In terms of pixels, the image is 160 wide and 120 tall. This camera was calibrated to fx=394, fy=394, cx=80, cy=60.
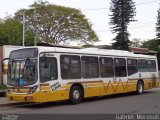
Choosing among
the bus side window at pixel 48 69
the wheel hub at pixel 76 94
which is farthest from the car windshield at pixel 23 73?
the wheel hub at pixel 76 94

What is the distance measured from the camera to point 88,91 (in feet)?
66.1

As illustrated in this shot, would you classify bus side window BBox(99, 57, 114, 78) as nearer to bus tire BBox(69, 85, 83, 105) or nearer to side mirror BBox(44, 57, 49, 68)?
bus tire BBox(69, 85, 83, 105)

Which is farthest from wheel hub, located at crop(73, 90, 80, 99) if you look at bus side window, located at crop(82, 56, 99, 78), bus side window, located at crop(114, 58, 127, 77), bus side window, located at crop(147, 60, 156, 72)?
bus side window, located at crop(147, 60, 156, 72)

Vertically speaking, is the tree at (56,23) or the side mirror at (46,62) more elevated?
the tree at (56,23)

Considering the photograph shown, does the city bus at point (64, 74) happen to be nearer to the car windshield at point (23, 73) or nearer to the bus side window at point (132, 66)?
the car windshield at point (23, 73)

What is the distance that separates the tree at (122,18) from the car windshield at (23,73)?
144 ft

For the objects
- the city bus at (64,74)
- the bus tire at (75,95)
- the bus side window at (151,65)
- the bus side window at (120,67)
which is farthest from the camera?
the bus side window at (151,65)

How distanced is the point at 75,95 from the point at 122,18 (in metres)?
43.4

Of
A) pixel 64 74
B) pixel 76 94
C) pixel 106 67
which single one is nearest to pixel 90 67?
pixel 106 67

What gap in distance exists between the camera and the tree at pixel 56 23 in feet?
210

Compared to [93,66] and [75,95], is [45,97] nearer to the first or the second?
[75,95]

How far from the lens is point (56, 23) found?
212ft

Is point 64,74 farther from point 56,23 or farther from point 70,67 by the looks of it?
point 56,23

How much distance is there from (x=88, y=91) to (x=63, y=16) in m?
46.1
